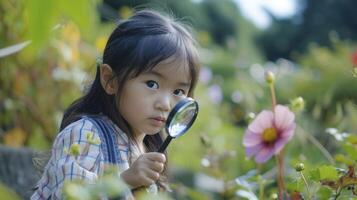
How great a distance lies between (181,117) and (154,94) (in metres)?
0.24

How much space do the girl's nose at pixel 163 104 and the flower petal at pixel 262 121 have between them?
0.30 m

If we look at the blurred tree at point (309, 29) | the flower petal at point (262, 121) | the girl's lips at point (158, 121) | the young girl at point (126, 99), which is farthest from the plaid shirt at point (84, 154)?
the blurred tree at point (309, 29)

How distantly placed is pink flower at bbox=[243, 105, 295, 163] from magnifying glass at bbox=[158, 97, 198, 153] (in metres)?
0.41

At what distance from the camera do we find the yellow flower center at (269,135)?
171 centimetres

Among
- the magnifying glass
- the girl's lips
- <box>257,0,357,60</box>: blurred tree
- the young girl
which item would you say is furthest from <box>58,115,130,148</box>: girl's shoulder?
<box>257,0,357,60</box>: blurred tree

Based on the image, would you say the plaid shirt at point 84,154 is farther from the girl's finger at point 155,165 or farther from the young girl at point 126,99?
the girl's finger at point 155,165

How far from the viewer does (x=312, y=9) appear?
719 inches

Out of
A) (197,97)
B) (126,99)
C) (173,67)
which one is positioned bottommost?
(126,99)

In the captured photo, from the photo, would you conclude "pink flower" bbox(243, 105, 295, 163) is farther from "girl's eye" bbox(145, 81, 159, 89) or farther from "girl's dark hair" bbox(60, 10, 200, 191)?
"girl's eye" bbox(145, 81, 159, 89)

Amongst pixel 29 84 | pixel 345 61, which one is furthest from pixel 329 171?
pixel 345 61

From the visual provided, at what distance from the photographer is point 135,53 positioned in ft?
5.17

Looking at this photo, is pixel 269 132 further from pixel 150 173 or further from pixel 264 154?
pixel 150 173

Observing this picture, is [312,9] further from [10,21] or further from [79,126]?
[79,126]

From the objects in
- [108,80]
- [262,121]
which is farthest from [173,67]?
[262,121]
